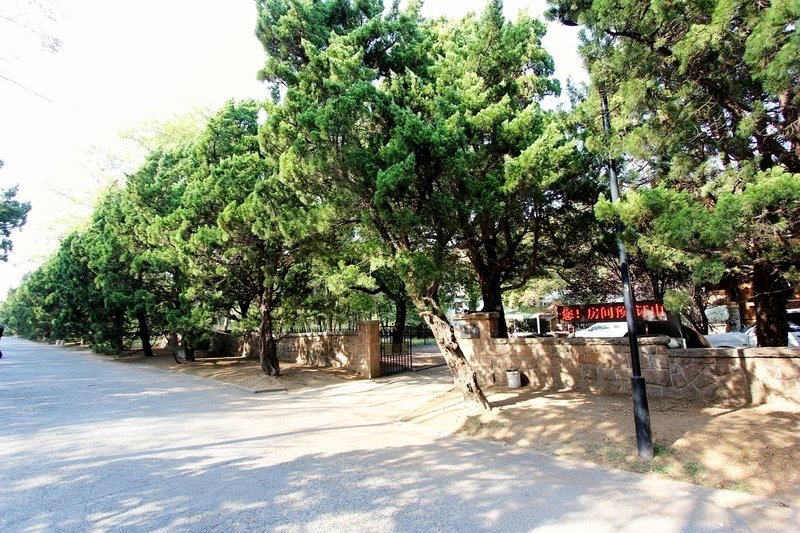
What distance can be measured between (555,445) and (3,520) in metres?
6.08

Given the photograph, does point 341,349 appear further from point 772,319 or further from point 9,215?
point 9,215

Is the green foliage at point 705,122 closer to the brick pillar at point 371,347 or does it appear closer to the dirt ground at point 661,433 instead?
the dirt ground at point 661,433

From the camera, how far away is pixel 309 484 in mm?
4895

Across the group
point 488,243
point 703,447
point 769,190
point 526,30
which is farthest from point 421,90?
point 703,447

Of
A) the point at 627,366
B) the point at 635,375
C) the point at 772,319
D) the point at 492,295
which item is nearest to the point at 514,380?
the point at 492,295

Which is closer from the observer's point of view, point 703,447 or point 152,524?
point 152,524

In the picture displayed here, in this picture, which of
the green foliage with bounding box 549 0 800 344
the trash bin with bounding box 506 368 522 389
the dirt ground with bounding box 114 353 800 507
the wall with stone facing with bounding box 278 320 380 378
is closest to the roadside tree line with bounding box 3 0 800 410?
the green foliage with bounding box 549 0 800 344

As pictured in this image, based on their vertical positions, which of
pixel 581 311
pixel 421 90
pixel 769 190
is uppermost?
pixel 421 90

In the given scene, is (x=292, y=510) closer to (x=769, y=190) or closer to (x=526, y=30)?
(x=769, y=190)

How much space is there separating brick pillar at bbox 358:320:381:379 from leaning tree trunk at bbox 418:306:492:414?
6.13 meters

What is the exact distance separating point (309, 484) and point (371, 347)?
32.8 ft

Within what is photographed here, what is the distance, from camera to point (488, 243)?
11164mm

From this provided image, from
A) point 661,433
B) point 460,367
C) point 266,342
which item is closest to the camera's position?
point 661,433

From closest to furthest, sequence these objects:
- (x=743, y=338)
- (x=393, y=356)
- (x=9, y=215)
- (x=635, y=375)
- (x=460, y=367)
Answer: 1. (x=635, y=375)
2. (x=460, y=367)
3. (x=743, y=338)
4. (x=393, y=356)
5. (x=9, y=215)
